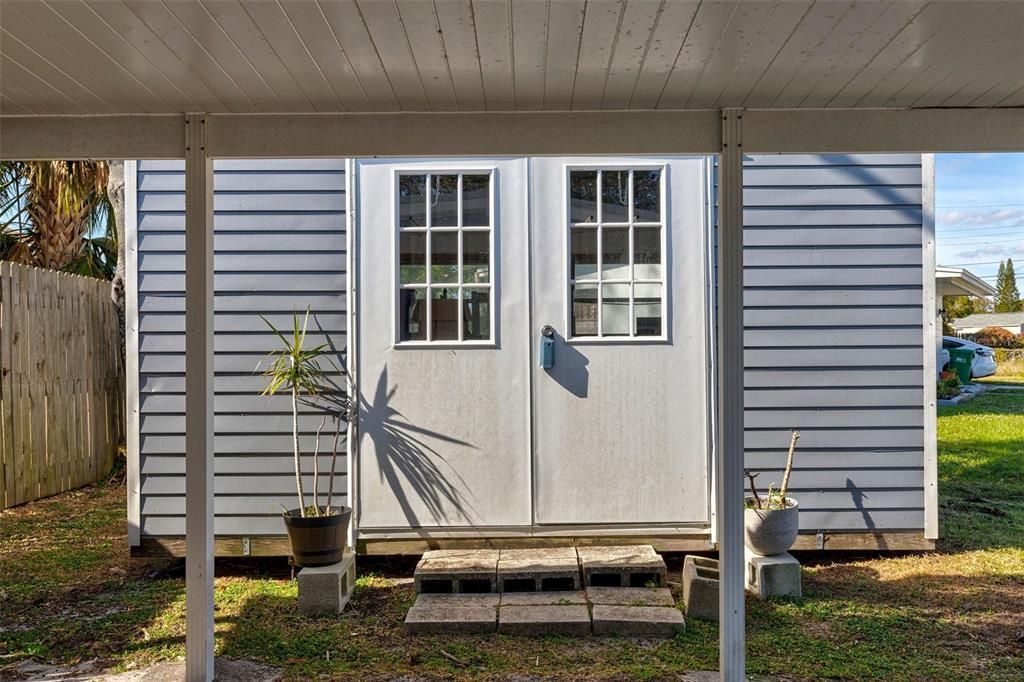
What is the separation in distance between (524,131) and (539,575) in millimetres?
2289

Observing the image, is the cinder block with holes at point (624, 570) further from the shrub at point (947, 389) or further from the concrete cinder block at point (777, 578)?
the shrub at point (947, 389)

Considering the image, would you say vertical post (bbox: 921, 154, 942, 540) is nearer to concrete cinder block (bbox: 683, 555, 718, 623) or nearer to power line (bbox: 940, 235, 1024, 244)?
concrete cinder block (bbox: 683, 555, 718, 623)

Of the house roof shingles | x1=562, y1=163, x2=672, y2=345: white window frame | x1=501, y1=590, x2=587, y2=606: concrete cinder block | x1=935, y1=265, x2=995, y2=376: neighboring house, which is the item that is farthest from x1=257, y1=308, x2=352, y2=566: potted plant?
the house roof shingles

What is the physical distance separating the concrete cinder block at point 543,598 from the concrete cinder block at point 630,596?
0.19 feet

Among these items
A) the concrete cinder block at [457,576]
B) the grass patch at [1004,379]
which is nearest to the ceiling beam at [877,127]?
the concrete cinder block at [457,576]

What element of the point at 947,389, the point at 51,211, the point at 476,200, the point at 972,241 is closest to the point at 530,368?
the point at 476,200

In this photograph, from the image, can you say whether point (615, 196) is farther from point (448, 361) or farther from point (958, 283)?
point (958, 283)

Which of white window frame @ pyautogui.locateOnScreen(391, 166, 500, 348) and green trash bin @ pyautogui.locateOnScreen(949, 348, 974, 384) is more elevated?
white window frame @ pyautogui.locateOnScreen(391, 166, 500, 348)

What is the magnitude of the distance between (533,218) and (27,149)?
8.21 feet

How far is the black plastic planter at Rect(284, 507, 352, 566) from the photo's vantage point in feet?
13.4

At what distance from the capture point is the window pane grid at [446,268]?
461 centimetres

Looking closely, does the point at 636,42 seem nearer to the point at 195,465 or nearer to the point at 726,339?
the point at 726,339

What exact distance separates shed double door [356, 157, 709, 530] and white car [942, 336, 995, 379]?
36.1 ft

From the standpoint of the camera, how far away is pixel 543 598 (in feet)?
13.2
